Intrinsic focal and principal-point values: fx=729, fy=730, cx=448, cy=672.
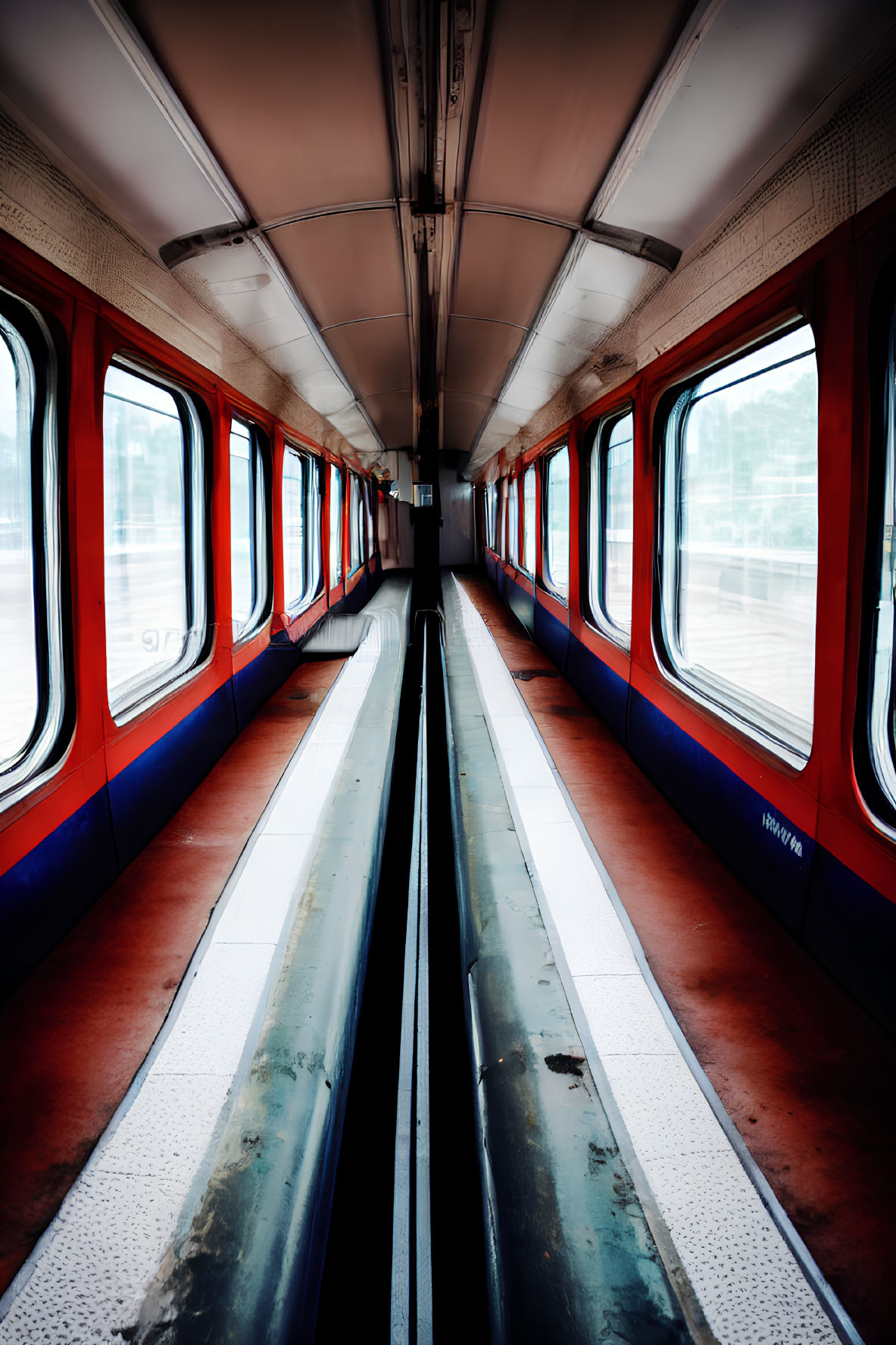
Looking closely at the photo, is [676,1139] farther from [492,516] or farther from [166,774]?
[492,516]

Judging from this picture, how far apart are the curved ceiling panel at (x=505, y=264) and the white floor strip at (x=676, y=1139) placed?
290 centimetres

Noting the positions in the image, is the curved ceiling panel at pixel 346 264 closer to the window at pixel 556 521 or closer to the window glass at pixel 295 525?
the window glass at pixel 295 525

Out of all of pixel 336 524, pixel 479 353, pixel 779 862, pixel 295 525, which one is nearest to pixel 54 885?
pixel 779 862

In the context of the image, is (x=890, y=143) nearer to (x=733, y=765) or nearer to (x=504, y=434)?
(x=733, y=765)

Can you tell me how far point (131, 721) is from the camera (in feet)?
11.0

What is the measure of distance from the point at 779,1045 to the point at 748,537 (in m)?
28.2

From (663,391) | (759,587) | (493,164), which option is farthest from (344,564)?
(759,587)

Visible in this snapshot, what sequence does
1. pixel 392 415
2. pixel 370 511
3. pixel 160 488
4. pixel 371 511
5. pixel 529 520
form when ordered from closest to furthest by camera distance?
pixel 160 488
pixel 392 415
pixel 529 520
pixel 370 511
pixel 371 511

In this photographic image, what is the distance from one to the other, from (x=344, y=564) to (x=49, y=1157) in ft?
31.4

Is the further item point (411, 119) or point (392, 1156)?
point (411, 119)

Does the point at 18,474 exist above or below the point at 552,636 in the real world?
above

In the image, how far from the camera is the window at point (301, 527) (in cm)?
845

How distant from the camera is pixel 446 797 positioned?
175 inches

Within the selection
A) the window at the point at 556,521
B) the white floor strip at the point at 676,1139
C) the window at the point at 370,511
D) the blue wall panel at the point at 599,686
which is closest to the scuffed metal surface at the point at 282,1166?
the white floor strip at the point at 676,1139
